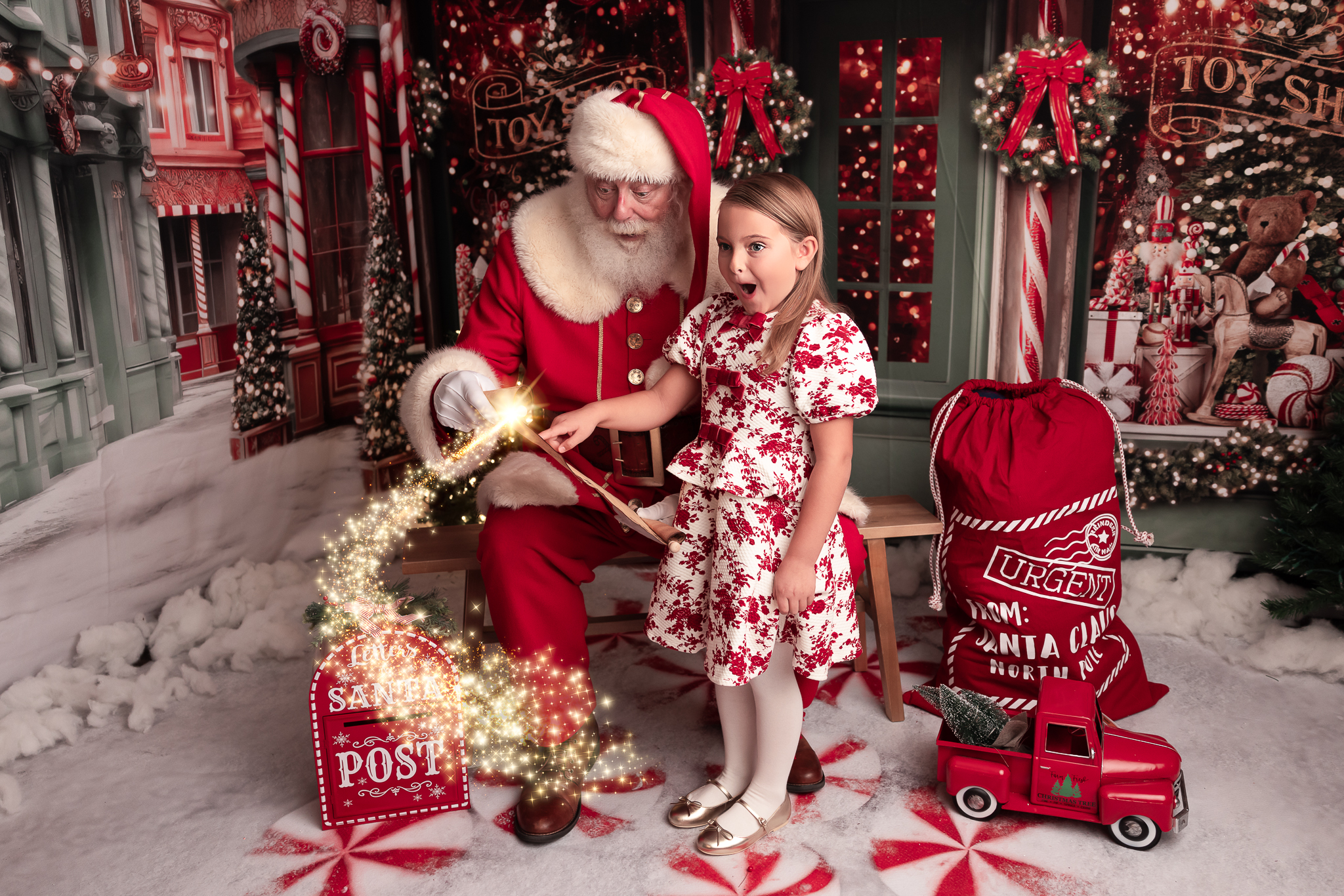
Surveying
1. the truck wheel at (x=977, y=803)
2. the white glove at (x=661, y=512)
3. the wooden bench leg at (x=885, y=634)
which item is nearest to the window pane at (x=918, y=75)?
the wooden bench leg at (x=885, y=634)

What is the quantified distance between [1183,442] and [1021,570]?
44.9 inches

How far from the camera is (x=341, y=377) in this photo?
342cm

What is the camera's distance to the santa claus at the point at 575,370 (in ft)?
7.03

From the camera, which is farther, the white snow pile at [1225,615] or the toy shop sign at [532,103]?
the toy shop sign at [532,103]

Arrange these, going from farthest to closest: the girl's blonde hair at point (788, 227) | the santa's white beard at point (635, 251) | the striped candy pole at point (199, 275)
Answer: the striped candy pole at point (199, 275)
the santa's white beard at point (635, 251)
the girl's blonde hair at point (788, 227)

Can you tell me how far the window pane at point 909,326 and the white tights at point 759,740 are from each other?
1.70 meters

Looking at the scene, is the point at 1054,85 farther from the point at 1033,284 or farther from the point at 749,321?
the point at 749,321

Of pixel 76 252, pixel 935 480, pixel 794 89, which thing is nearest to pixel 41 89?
pixel 76 252

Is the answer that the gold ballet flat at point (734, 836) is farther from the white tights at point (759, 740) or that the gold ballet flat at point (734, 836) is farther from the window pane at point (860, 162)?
the window pane at point (860, 162)

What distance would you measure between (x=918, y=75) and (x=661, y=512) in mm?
1874

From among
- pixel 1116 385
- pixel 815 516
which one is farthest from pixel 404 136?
pixel 1116 385

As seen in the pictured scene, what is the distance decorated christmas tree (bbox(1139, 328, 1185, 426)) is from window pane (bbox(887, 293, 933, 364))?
741 millimetres

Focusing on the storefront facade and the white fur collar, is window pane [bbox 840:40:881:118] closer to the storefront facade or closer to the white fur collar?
the white fur collar

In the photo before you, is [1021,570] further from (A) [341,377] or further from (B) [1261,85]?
(A) [341,377]
